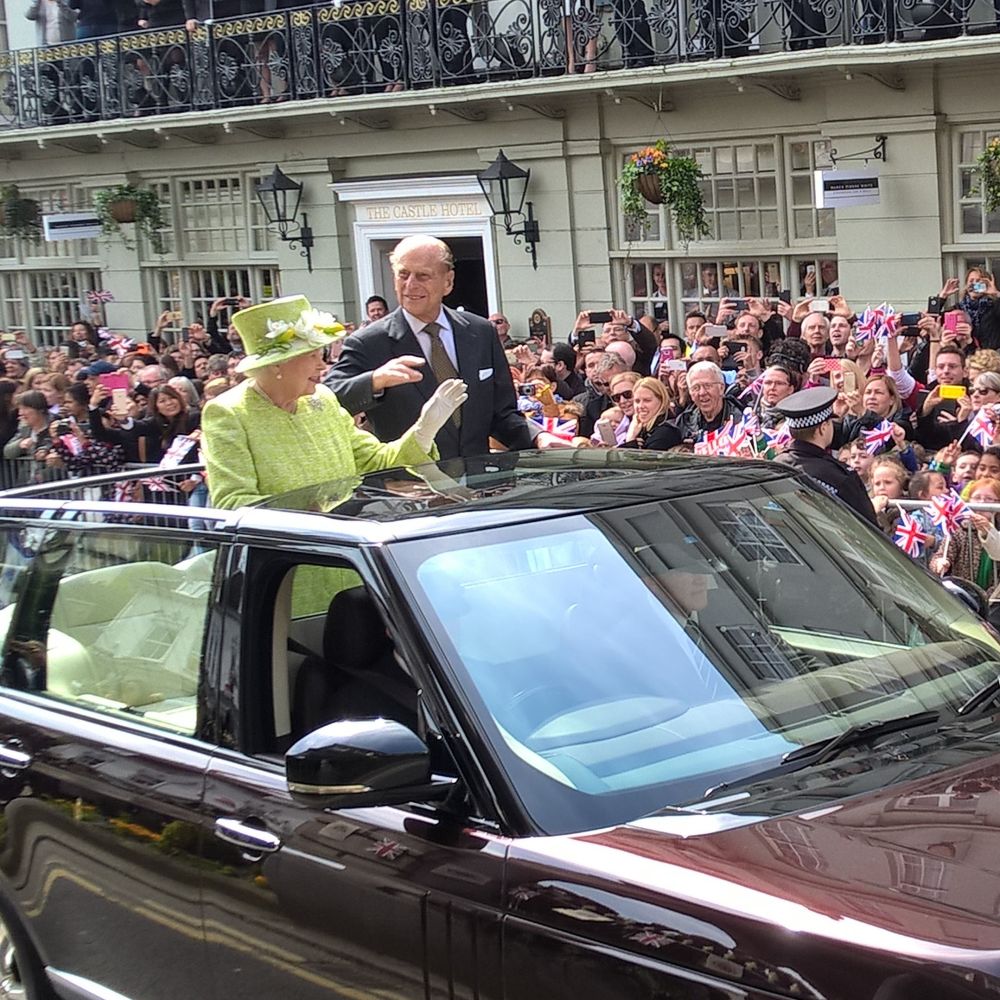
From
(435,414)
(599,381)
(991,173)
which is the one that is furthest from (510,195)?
(435,414)

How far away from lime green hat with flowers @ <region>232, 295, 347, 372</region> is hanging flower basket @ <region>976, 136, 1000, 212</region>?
9.79m

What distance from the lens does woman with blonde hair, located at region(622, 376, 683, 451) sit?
9.31 m

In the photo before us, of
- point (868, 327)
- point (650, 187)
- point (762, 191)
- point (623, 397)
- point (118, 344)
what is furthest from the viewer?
point (118, 344)

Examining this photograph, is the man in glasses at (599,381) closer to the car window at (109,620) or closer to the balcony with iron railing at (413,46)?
the balcony with iron railing at (413,46)

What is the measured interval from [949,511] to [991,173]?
24.8ft

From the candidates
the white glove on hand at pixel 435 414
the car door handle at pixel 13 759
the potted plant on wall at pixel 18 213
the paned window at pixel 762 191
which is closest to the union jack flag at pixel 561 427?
the white glove on hand at pixel 435 414

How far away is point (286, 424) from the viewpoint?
16.6ft

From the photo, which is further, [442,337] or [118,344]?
[118,344]

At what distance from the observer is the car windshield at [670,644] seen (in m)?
3.17

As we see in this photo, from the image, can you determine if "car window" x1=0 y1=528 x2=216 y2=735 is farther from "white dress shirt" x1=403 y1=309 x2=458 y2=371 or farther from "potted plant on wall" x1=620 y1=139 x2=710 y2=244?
"potted plant on wall" x1=620 y1=139 x2=710 y2=244

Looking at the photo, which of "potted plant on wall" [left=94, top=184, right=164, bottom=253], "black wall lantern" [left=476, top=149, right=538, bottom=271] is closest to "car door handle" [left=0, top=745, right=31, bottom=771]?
"black wall lantern" [left=476, top=149, right=538, bottom=271]

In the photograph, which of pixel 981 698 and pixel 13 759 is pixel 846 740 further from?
pixel 13 759

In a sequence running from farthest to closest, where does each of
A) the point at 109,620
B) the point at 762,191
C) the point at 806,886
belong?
the point at 762,191 → the point at 109,620 → the point at 806,886

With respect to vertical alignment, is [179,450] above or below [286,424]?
below
